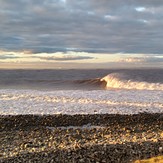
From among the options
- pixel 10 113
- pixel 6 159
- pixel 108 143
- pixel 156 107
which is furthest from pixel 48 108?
pixel 6 159

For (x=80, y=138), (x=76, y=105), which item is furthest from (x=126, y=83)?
(x=80, y=138)

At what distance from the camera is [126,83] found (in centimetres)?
4759

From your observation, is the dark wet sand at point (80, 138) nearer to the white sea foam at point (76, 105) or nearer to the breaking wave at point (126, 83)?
the white sea foam at point (76, 105)

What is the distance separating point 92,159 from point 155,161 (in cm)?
171

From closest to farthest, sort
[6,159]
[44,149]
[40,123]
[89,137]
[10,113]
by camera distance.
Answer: [6,159]
[44,149]
[89,137]
[40,123]
[10,113]

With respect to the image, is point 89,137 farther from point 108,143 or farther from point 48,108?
point 48,108

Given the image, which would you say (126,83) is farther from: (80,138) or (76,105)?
(80,138)

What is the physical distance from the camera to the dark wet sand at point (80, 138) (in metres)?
10.8

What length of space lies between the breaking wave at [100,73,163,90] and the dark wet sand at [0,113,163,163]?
22613 mm

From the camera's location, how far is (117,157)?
10.7m

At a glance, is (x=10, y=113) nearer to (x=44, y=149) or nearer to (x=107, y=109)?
(x=107, y=109)

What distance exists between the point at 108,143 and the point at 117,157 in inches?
56.6

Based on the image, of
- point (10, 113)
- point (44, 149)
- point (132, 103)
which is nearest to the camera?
point (44, 149)

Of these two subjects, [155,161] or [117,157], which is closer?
[155,161]
